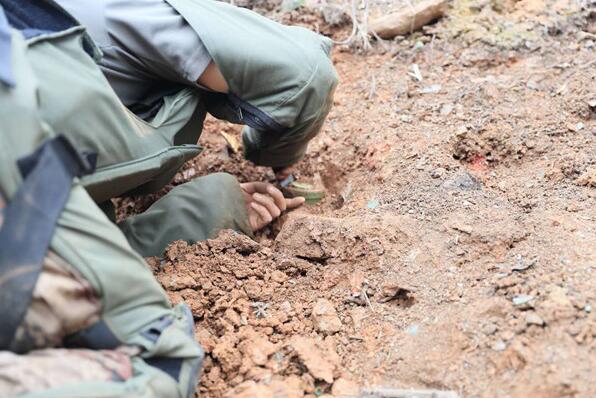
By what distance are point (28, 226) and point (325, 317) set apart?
650 mm

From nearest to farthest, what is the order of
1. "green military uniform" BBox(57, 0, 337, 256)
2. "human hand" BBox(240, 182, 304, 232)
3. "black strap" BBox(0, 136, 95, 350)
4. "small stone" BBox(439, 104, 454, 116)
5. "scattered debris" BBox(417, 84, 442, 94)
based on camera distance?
"black strap" BBox(0, 136, 95, 350)
"green military uniform" BBox(57, 0, 337, 256)
"human hand" BBox(240, 182, 304, 232)
"small stone" BBox(439, 104, 454, 116)
"scattered debris" BBox(417, 84, 442, 94)

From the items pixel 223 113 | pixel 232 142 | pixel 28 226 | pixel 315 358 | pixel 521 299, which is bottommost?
pixel 232 142

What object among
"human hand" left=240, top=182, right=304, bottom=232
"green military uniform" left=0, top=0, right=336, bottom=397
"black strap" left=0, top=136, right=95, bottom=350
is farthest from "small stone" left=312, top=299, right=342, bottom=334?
"black strap" left=0, top=136, right=95, bottom=350

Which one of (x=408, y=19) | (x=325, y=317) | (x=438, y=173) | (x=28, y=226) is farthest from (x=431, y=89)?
(x=28, y=226)

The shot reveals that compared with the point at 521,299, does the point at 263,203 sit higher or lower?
lower

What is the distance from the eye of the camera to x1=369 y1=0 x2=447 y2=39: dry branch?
2.38 metres

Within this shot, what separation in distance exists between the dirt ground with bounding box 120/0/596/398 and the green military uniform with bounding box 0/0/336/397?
15 centimetres

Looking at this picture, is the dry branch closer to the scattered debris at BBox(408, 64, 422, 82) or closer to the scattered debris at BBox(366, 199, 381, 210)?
the scattered debris at BBox(408, 64, 422, 82)

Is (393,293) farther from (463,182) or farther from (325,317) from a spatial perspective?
(463,182)

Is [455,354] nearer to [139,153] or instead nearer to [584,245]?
[584,245]

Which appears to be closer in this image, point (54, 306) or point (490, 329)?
point (54, 306)

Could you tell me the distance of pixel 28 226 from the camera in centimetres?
98

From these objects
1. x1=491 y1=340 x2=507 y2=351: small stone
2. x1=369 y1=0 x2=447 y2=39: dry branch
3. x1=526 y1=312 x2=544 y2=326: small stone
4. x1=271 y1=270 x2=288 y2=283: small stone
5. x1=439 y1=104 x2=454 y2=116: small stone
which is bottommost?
x1=271 y1=270 x2=288 y2=283: small stone

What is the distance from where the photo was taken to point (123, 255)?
1.09m
